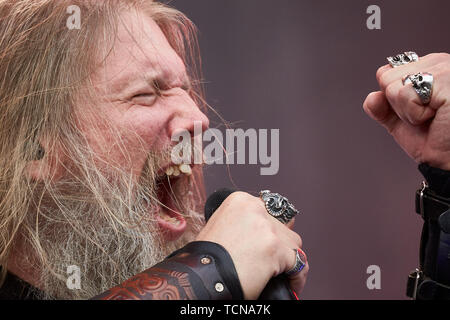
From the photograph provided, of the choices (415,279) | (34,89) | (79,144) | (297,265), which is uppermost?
(34,89)

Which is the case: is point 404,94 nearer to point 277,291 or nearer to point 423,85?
point 423,85

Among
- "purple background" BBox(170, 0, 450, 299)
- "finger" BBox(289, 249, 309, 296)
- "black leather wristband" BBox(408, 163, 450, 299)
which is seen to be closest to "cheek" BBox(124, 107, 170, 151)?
"finger" BBox(289, 249, 309, 296)

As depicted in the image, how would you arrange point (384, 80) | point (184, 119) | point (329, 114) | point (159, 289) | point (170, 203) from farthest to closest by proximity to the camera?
point (329, 114), point (170, 203), point (184, 119), point (384, 80), point (159, 289)

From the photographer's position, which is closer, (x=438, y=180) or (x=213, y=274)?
(x=213, y=274)

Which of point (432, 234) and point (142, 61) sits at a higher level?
point (142, 61)

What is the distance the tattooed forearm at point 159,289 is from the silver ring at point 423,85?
1.69 feet

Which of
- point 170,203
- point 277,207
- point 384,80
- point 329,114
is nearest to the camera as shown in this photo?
point 277,207

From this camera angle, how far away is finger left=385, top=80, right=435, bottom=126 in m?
0.95

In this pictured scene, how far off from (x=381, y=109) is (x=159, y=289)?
581mm

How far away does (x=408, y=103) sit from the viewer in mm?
960

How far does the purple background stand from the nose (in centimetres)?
63

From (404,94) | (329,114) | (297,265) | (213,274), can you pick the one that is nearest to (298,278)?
(297,265)

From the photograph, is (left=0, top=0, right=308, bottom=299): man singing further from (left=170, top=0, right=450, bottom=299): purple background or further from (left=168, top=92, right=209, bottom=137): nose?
(left=170, top=0, right=450, bottom=299): purple background
